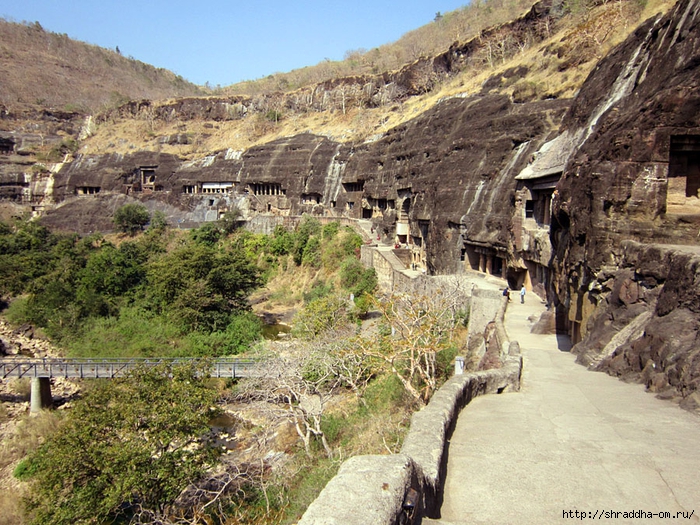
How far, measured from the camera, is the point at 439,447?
16.1ft

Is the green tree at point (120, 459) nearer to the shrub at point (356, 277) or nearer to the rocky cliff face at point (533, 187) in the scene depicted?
the rocky cliff face at point (533, 187)

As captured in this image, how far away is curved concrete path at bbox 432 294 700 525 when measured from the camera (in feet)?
14.5

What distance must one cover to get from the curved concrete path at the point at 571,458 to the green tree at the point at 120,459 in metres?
7.61

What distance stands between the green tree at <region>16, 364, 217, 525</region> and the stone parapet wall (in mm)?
7616

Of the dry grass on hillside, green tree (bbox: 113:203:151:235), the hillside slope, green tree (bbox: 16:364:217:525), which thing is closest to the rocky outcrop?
green tree (bbox: 16:364:217:525)

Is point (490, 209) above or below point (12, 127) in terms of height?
below

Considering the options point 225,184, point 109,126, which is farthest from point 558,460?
point 109,126

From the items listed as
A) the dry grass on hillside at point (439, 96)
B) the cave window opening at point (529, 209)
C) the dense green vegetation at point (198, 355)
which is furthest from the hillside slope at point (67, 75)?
the cave window opening at point (529, 209)

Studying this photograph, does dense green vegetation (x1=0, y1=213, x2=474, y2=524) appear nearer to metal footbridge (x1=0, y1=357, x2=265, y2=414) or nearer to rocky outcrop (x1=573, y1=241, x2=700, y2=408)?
metal footbridge (x1=0, y1=357, x2=265, y2=414)

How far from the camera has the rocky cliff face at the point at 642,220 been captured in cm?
812

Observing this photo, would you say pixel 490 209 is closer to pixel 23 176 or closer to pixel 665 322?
pixel 665 322

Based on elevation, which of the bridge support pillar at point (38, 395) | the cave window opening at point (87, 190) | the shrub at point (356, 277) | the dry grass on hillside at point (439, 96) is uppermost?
the dry grass on hillside at point (439, 96)

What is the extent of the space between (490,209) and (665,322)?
15542mm

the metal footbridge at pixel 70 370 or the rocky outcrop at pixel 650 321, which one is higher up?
the rocky outcrop at pixel 650 321
